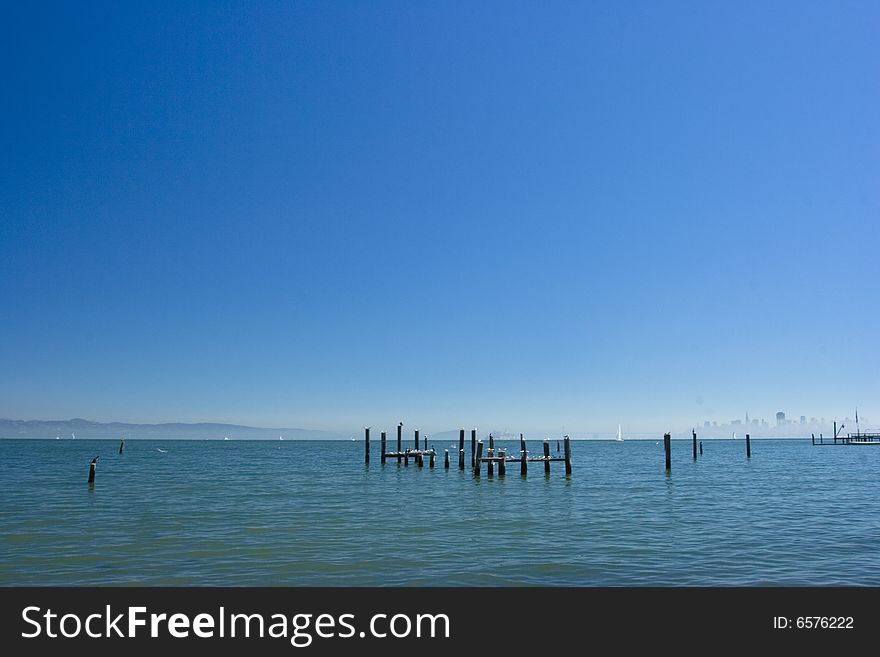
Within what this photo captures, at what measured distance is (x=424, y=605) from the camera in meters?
8.79

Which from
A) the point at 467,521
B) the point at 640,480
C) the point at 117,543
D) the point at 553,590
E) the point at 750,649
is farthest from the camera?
the point at 640,480

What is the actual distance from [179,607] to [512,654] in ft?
14.5

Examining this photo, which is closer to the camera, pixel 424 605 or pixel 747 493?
pixel 424 605

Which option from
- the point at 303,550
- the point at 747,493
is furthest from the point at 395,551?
the point at 747,493

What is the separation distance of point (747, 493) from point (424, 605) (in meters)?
31.6

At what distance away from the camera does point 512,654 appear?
27.8 feet

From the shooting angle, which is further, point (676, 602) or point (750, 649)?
point (676, 602)

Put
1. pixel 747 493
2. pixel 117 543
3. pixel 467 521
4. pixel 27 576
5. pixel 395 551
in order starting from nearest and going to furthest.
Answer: pixel 27 576 < pixel 395 551 < pixel 117 543 < pixel 467 521 < pixel 747 493

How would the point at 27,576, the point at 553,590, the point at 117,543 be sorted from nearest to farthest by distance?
the point at 553,590 < the point at 27,576 < the point at 117,543

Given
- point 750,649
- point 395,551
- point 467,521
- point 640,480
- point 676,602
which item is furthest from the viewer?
point 640,480

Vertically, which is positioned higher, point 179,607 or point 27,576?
point 179,607

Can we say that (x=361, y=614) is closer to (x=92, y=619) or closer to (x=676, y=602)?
(x=92, y=619)

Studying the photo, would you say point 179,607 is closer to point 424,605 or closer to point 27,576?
point 424,605

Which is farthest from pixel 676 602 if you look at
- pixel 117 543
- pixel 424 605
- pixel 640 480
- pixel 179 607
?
pixel 640 480
